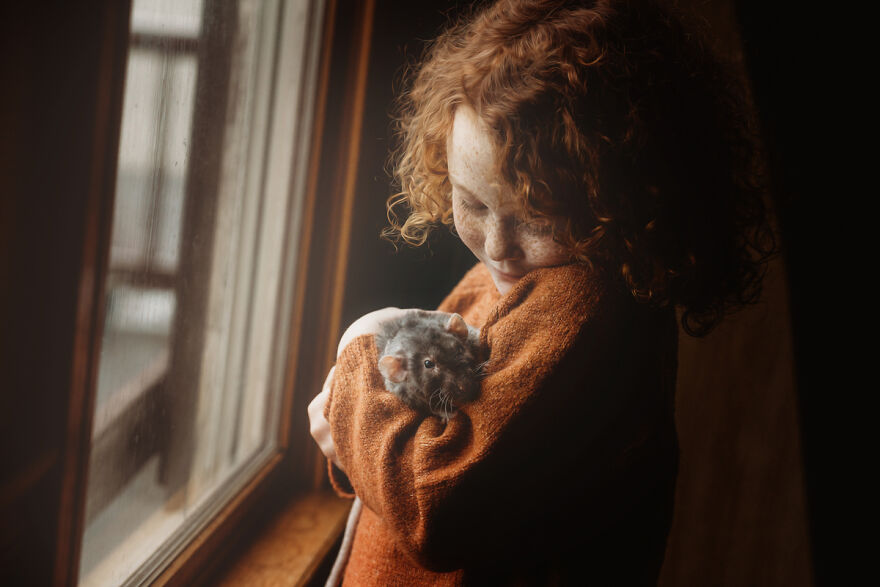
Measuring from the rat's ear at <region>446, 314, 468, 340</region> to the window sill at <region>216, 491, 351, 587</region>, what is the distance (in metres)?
0.39

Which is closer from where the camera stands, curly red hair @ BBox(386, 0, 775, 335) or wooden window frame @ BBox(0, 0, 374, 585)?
wooden window frame @ BBox(0, 0, 374, 585)

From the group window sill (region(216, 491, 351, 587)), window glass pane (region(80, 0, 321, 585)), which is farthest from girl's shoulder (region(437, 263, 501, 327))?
window sill (region(216, 491, 351, 587))

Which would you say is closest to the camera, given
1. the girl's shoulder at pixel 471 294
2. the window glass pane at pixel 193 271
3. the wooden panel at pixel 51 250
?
the wooden panel at pixel 51 250

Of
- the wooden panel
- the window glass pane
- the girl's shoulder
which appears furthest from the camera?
the girl's shoulder

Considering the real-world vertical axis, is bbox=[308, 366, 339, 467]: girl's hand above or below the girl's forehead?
below

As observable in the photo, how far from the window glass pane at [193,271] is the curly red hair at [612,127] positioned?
0.23 m

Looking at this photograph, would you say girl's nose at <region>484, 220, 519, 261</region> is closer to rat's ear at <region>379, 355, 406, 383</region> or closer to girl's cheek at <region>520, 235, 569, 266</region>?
girl's cheek at <region>520, 235, 569, 266</region>

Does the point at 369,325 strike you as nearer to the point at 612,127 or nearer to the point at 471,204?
the point at 471,204

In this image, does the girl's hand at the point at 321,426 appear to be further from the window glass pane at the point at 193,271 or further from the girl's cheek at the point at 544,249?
the girl's cheek at the point at 544,249

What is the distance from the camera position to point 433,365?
50cm

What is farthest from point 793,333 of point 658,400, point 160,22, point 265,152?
point 160,22

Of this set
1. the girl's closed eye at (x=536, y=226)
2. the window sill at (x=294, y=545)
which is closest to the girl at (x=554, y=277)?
the girl's closed eye at (x=536, y=226)

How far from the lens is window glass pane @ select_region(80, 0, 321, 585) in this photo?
0.49m

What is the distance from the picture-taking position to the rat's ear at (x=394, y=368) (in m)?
0.51
